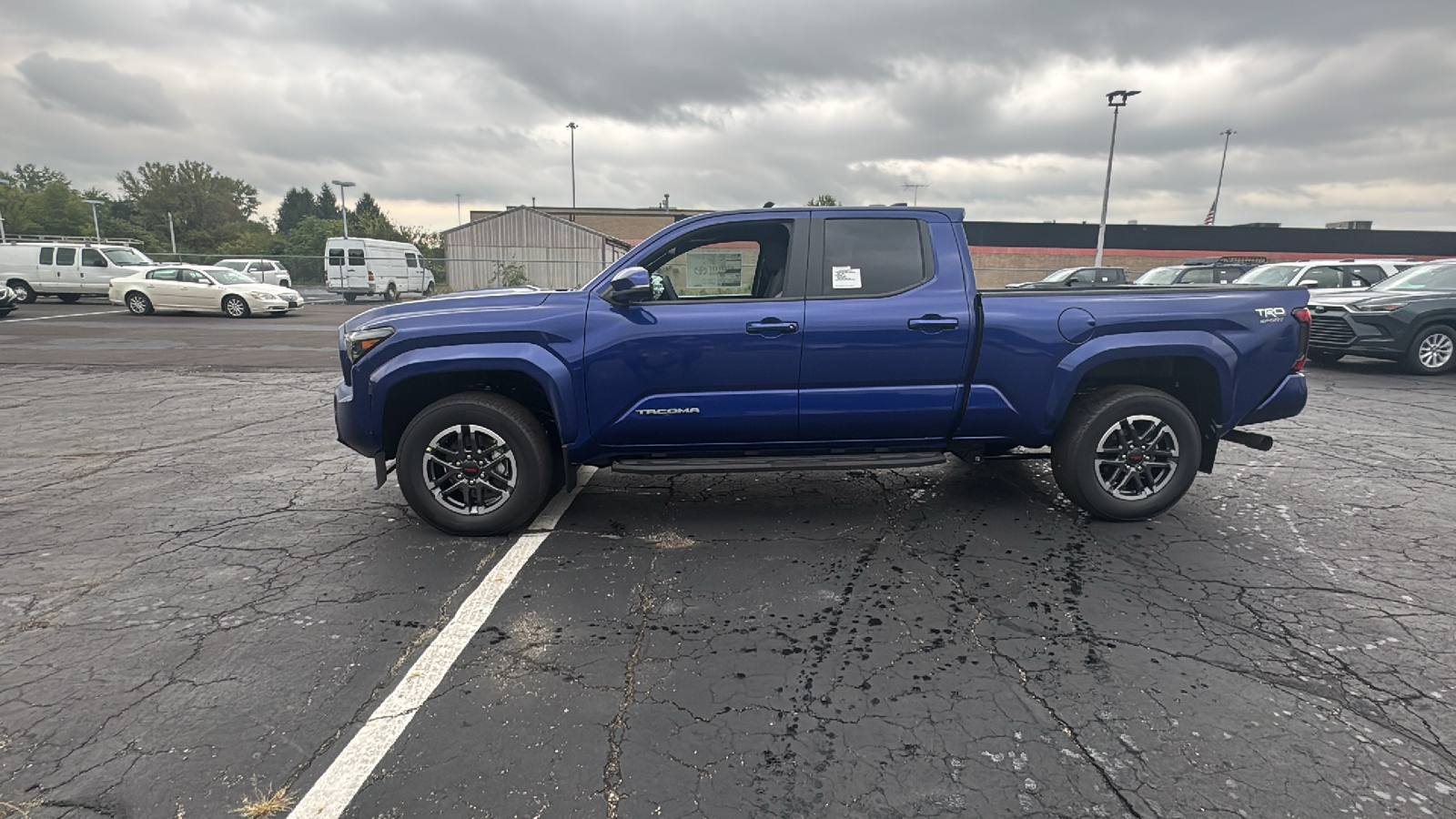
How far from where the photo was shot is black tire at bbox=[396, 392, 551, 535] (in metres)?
3.98

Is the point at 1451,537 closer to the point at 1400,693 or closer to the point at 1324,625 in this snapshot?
the point at 1324,625

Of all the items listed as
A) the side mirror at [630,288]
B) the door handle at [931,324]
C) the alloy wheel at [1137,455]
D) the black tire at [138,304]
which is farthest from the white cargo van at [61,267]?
the alloy wheel at [1137,455]

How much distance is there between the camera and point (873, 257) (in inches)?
166

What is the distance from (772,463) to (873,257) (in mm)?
1394

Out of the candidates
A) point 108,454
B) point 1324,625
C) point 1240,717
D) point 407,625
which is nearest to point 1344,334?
point 1324,625

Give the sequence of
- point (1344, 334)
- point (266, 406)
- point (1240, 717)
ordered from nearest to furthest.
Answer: point (1240, 717) → point (266, 406) → point (1344, 334)

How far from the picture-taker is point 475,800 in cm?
210

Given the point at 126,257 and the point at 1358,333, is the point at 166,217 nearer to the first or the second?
the point at 126,257

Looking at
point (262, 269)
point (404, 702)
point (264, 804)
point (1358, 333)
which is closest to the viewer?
point (264, 804)

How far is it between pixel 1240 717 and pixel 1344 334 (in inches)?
437

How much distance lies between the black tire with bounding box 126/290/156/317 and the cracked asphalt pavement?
1907 centimetres

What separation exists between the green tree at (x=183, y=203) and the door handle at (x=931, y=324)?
91669 millimetres

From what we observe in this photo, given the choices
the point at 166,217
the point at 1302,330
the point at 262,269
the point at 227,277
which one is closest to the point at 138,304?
the point at 227,277

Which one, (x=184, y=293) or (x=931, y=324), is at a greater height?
(x=184, y=293)
